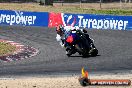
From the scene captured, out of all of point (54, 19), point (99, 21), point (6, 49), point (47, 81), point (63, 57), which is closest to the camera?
point (47, 81)

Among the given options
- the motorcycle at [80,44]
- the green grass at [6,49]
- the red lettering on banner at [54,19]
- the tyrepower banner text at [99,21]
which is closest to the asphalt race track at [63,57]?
the motorcycle at [80,44]

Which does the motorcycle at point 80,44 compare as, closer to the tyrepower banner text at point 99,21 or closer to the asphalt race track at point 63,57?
the asphalt race track at point 63,57

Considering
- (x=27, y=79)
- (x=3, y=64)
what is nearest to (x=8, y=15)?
(x=3, y=64)

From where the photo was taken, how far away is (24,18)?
37594 mm

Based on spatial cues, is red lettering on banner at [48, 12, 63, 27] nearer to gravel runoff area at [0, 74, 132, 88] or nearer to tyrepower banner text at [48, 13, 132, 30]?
tyrepower banner text at [48, 13, 132, 30]

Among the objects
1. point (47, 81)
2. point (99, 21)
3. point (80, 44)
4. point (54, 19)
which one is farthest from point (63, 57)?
point (54, 19)

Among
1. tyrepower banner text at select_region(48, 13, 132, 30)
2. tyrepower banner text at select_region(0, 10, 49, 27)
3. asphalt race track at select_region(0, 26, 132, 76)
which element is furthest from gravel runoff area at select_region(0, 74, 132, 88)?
tyrepower banner text at select_region(0, 10, 49, 27)

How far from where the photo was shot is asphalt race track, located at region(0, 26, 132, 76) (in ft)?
60.8

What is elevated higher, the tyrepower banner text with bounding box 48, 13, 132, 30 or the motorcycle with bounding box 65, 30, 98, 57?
the motorcycle with bounding box 65, 30, 98, 57

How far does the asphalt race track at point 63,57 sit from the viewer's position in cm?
1855

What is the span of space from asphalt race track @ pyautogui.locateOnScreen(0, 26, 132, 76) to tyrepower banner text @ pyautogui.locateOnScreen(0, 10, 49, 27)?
4206mm

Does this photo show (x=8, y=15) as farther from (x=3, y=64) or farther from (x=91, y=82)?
(x=91, y=82)

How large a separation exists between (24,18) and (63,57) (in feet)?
54.1

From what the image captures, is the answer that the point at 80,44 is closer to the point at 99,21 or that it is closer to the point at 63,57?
the point at 63,57
